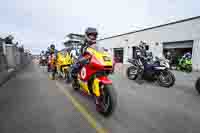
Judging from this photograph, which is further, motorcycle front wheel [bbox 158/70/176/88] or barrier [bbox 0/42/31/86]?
barrier [bbox 0/42/31/86]

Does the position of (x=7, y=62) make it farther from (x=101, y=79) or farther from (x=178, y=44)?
(x=178, y=44)

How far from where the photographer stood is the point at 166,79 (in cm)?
462

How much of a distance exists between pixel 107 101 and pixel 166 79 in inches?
136

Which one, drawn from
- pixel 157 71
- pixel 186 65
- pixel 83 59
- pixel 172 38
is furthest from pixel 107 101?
pixel 172 38

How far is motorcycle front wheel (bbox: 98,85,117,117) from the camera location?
82.4 inches

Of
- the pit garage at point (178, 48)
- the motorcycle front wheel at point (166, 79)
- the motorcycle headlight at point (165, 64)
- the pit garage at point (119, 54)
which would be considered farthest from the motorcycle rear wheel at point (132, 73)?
the pit garage at point (119, 54)

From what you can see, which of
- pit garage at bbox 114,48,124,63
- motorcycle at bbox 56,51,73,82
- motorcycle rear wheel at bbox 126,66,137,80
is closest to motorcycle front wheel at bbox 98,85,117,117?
motorcycle at bbox 56,51,73,82

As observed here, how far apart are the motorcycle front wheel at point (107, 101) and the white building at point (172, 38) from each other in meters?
11.6

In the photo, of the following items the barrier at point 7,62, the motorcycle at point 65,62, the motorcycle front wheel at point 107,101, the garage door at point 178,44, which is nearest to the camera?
the motorcycle front wheel at point 107,101

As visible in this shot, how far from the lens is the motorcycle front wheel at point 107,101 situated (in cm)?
209

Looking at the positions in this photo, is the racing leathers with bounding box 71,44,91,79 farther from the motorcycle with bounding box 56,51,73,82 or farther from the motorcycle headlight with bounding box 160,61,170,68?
the motorcycle headlight with bounding box 160,61,170,68

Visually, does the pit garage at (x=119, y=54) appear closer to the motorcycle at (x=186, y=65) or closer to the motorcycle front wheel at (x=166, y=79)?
the motorcycle at (x=186, y=65)

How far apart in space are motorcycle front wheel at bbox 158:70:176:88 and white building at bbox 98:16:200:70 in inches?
322

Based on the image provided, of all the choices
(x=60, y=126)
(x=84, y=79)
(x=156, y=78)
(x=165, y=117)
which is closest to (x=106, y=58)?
(x=84, y=79)
